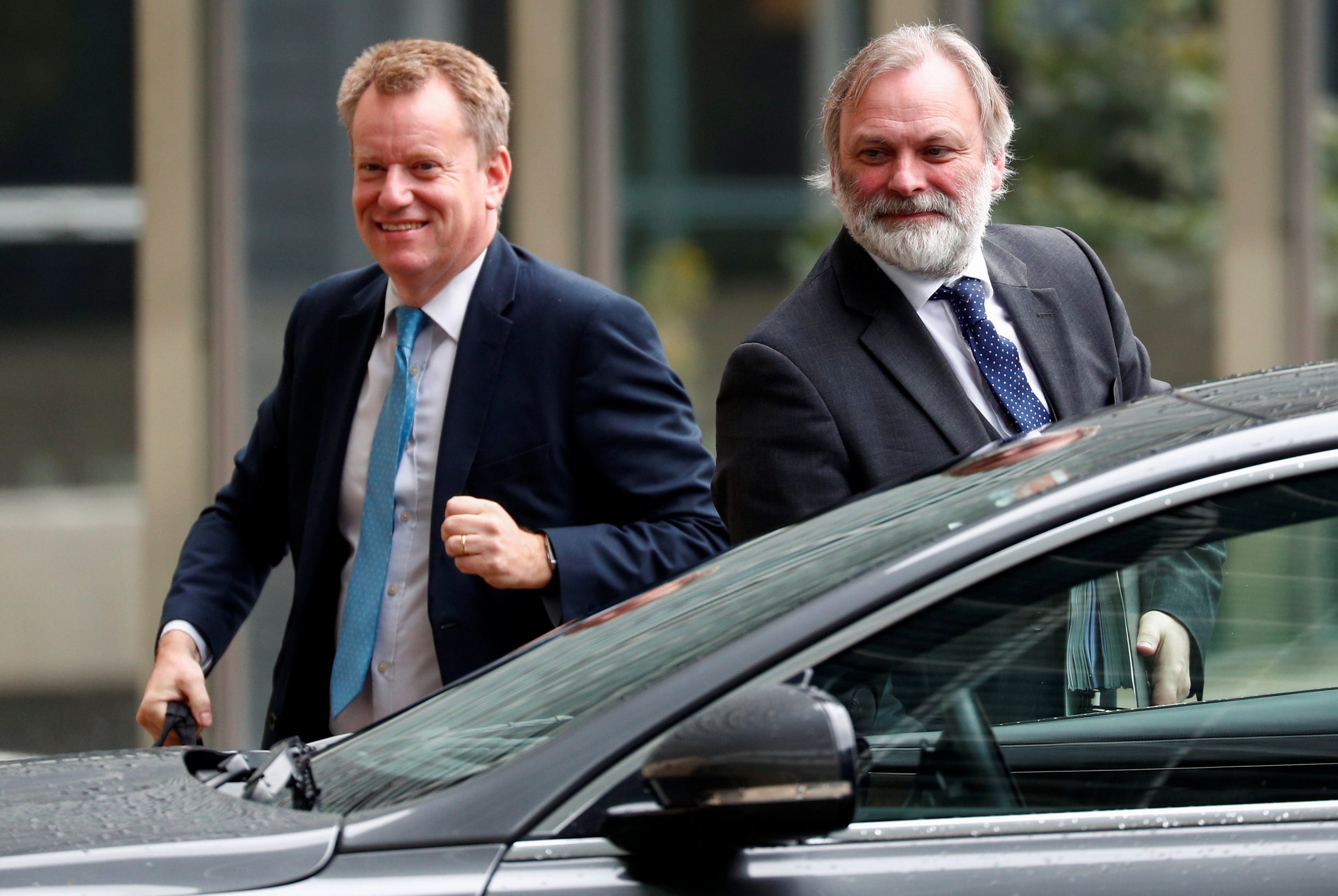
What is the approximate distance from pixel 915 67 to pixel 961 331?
47 cm

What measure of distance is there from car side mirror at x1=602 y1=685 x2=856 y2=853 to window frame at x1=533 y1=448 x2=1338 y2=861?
6cm

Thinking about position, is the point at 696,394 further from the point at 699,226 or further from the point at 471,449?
the point at 471,449

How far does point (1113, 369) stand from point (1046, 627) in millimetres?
1255

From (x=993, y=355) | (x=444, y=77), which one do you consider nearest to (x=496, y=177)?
(x=444, y=77)

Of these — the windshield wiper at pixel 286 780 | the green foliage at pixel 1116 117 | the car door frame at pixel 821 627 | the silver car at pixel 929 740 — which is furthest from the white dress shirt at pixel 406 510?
the green foliage at pixel 1116 117

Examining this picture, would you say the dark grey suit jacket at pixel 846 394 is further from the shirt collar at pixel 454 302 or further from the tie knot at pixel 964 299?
the shirt collar at pixel 454 302

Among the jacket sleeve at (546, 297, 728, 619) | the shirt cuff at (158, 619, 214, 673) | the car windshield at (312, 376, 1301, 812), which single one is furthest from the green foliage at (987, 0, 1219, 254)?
the car windshield at (312, 376, 1301, 812)

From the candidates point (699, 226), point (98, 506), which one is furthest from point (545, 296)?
point (98, 506)

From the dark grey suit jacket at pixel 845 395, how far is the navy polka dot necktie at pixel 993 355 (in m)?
0.05

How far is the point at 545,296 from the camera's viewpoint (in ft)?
9.70

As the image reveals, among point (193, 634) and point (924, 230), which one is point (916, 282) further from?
point (193, 634)

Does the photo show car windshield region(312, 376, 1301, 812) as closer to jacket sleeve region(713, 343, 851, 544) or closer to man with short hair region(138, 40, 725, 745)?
jacket sleeve region(713, 343, 851, 544)

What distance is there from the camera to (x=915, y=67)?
275 cm

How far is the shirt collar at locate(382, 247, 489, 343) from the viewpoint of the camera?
2943 mm
